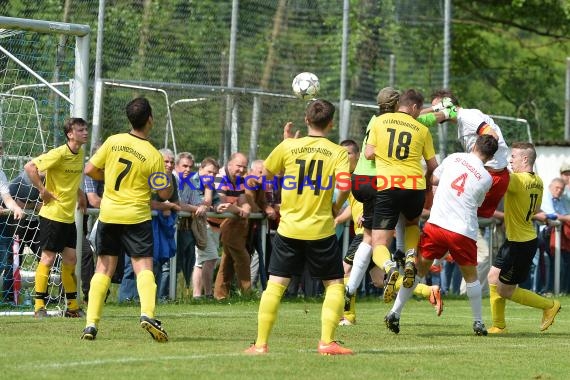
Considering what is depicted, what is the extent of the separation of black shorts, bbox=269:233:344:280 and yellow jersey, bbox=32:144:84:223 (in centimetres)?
399

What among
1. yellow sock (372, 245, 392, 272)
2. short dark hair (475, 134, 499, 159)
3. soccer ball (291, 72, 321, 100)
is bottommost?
yellow sock (372, 245, 392, 272)

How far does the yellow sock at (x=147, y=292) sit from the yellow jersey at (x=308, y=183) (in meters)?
1.42

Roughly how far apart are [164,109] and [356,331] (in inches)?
285

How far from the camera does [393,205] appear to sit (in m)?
11.7

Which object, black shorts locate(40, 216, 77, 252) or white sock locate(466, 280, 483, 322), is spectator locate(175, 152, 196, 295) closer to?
black shorts locate(40, 216, 77, 252)

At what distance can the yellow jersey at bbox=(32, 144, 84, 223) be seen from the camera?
12.8 metres

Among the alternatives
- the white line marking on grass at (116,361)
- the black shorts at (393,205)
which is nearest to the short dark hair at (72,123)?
the black shorts at (393,205)

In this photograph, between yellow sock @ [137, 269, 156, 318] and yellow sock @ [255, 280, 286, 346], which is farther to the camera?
yellow sock @ [137, 269, 156, 318]

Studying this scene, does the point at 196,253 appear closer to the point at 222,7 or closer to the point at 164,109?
the point at 164,109

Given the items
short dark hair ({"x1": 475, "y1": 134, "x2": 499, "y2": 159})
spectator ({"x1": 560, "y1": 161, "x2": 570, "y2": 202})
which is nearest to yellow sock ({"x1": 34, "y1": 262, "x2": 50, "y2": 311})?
short dark hair ({"x1": 475, "y1": 134, "x2": 499, "y2": 159})

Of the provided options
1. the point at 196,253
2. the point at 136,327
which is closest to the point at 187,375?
the point at 136,327

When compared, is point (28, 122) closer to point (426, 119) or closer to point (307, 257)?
point (426, 119)

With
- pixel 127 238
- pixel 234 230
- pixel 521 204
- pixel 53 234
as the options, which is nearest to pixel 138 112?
pixel 127 238

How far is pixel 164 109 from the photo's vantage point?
18047 mm
